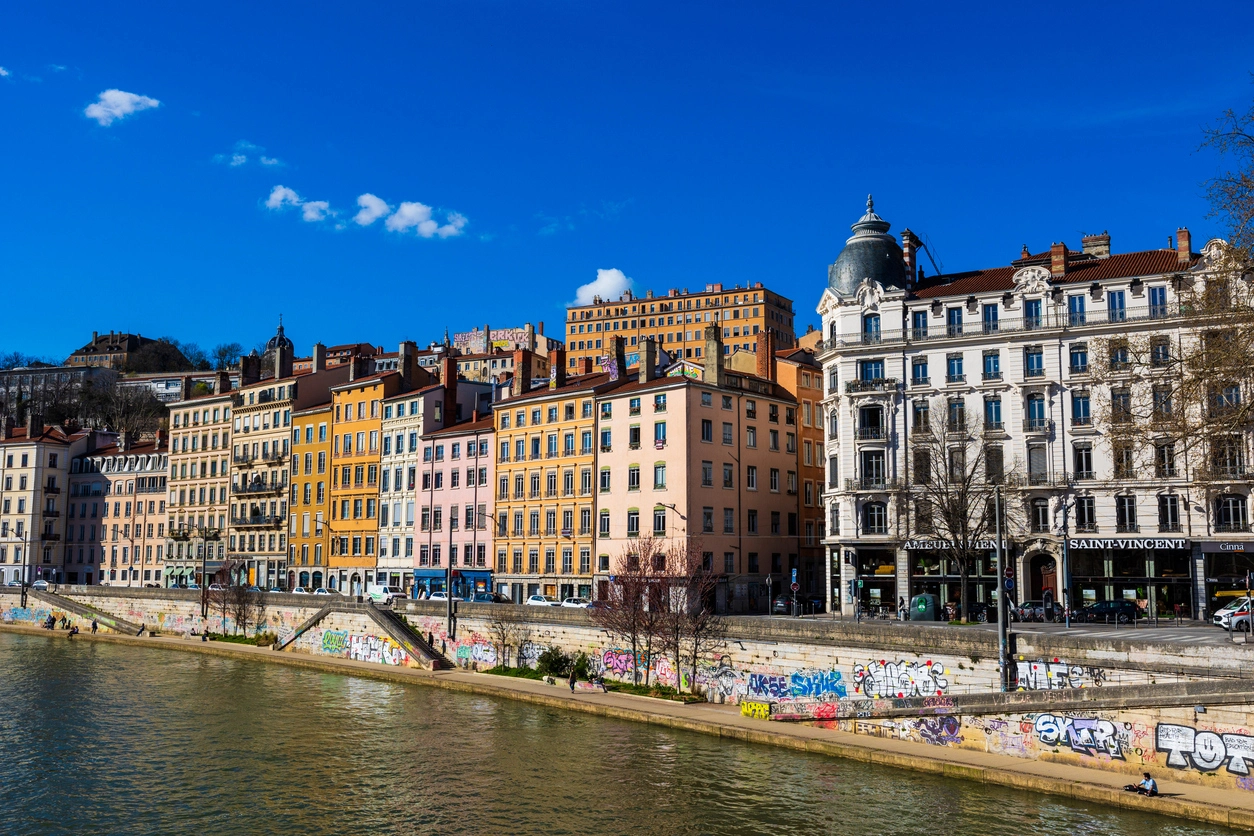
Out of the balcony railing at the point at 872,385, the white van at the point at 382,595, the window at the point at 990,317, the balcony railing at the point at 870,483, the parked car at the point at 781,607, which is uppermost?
the window at the point at 990,317

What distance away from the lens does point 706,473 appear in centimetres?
7450

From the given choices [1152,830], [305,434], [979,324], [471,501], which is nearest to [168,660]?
[471,501]

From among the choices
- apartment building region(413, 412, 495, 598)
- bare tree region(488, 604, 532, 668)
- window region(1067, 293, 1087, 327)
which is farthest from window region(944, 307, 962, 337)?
apartment building region(413, 412, 495, 598)

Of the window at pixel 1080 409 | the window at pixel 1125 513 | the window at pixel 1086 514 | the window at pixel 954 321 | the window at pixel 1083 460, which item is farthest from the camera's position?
the window at pixel 954 321

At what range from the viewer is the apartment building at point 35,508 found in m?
124

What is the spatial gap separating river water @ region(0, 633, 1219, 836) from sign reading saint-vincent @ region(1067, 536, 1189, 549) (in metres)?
32.4

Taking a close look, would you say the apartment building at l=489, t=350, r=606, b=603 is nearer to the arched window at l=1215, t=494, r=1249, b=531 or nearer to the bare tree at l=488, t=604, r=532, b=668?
the bare tree at l=488, t=604, r=532, b=668

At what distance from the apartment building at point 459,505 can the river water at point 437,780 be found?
31354mm

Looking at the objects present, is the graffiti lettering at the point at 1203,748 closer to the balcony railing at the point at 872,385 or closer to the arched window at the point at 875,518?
the arched window at the point at 875,518

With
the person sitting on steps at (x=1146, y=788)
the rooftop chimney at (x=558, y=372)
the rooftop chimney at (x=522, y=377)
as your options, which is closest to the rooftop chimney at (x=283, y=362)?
the rooftop chimney at (x=522, y=377)

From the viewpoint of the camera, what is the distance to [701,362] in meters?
78.7

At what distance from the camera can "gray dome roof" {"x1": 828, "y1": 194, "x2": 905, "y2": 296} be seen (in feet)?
243

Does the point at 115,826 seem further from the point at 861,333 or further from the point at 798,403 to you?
the point at 798,403

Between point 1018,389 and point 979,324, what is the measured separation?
4946mm
